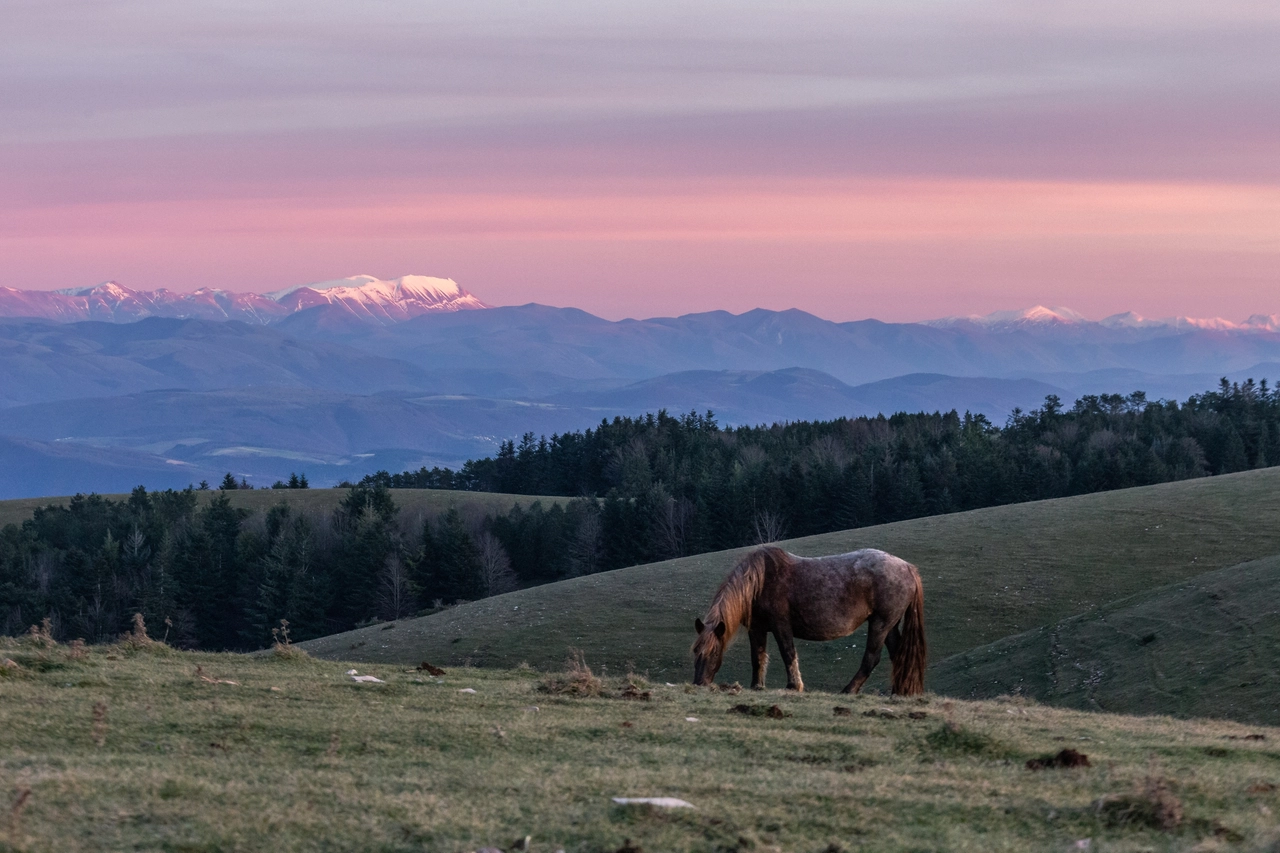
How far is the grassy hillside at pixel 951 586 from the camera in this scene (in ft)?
130

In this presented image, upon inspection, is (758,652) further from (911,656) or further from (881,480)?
(881,480)

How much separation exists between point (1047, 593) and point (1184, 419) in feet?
206

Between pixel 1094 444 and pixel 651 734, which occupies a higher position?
pixel 1094 444

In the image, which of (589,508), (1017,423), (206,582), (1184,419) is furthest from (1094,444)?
(206,582)

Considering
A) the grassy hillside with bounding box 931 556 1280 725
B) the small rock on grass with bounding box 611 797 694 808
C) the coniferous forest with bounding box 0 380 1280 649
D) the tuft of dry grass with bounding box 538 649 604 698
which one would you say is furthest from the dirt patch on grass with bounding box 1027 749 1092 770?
the coniferous forest with bounding box 0 380 1280 649

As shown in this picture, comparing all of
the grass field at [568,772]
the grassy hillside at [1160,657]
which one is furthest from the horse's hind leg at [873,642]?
the grassy hillside at [1160,657]

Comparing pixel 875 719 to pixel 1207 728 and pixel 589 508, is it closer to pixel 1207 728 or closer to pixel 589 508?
pixel 1207 728

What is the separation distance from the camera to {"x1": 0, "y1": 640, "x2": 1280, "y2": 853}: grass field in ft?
23.9

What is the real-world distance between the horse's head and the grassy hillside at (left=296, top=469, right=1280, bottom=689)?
1856 centimetres

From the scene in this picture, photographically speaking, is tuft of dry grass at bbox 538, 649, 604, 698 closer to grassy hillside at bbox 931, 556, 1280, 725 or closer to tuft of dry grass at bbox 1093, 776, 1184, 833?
tuft of dry grass at bbox 1093, 776, 1184, 833

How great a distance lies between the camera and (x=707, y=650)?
53.6 feet

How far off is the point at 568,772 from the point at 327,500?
360 feet

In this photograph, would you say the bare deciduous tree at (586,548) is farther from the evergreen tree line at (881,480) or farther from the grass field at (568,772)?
the grass field at (568,772)

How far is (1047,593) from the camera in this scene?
41.6 meters
